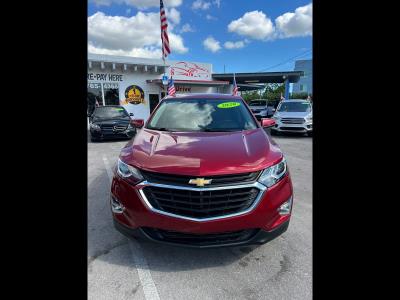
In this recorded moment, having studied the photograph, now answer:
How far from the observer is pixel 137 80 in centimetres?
1958

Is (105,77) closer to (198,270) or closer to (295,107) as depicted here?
(295,107)

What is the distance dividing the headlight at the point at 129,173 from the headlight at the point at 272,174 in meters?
1.11

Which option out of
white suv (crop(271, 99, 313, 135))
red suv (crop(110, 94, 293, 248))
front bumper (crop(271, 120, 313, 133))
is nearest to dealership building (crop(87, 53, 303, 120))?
white suv (crop(271, 99, 313, 135))

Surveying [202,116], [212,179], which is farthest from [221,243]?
[202,116]

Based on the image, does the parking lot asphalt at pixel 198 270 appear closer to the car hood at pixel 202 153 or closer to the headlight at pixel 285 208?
the headlight at pixel 285 208

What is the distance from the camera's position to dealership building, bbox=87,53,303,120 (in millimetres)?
18016

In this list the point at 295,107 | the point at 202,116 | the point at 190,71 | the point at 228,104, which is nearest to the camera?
the point at 202,116

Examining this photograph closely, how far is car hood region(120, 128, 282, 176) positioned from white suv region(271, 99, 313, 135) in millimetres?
8657

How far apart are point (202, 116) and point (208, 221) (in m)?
1.89

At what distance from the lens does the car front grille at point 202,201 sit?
229cm

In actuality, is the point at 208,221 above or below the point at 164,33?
below
